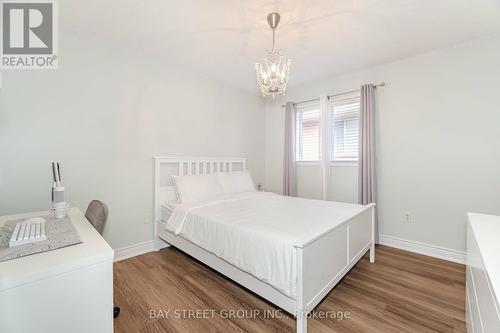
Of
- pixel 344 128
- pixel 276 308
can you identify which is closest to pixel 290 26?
pixel 344 128

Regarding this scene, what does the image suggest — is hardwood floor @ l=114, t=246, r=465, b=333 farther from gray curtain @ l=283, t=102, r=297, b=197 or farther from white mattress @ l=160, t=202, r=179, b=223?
gray curtain @ l=283, t=102, r=297, b=197

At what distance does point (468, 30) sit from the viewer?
7.38 ft

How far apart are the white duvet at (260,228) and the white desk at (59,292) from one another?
92 cm

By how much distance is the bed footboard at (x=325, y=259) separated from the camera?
4.46 ft

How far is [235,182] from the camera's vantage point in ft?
11.1

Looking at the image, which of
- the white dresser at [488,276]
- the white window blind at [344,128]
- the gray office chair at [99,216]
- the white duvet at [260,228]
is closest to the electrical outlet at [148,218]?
the white duvet at [260,228]

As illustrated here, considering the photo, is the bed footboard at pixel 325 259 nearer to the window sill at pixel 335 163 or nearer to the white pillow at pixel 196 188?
the window sill at pixel 335 163

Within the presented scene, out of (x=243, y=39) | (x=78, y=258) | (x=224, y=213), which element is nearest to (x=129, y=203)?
(x=224, y=213)

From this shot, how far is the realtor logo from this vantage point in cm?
190

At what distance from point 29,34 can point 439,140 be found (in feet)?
14.8

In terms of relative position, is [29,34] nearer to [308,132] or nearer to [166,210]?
[166,210]

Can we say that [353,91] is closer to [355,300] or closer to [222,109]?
[222,109]

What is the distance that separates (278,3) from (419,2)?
1.21m

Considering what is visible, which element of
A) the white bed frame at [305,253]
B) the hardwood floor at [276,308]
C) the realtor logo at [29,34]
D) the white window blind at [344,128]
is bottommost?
the hardwood floor at [276,308]
